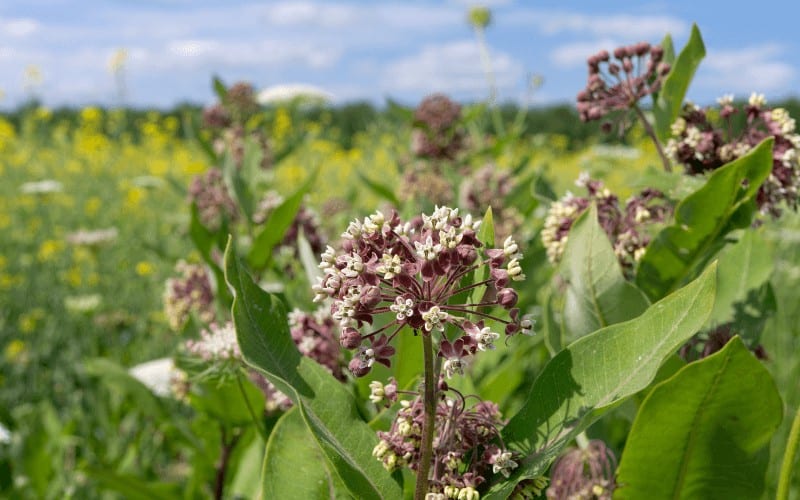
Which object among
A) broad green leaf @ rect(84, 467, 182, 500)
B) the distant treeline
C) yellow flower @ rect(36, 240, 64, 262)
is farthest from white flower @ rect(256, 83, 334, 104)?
the distant treeline

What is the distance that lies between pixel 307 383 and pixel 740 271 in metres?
0.92

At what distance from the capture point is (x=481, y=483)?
0.87 meters

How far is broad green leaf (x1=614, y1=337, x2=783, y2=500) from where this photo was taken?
3.09 feet

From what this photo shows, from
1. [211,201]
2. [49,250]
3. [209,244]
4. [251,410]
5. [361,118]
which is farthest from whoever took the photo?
[361,118]

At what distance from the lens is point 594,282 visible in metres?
1.16

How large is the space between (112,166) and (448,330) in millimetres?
13972

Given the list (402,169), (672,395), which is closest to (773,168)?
(672,395)

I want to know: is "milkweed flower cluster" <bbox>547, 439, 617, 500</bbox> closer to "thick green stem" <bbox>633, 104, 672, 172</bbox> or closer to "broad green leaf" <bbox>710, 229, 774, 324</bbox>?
"broad green leaf" <bbox>710, 229, 774, 324</bbox>

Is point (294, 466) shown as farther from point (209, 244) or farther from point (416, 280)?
point (209, 244)

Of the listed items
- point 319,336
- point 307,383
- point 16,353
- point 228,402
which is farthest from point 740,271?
point 16,353

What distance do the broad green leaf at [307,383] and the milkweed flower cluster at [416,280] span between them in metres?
0.11

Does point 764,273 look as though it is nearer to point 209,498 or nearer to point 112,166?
point 209,498

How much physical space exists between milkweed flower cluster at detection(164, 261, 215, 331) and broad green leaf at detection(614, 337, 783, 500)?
1.44 metres

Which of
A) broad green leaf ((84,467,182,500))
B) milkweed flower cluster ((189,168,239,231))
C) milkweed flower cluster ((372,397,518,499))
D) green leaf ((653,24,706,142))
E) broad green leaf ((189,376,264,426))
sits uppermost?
green leaf ((653,24,706,142))
